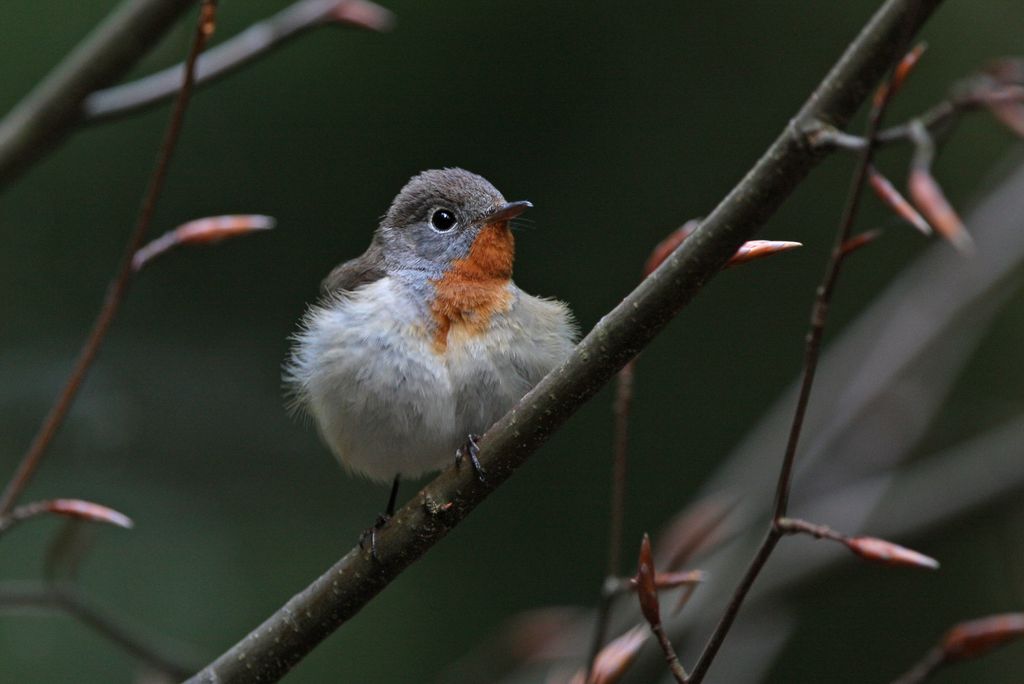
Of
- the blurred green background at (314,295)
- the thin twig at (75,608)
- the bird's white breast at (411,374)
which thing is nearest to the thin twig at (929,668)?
the bird's white breast at (411,374)

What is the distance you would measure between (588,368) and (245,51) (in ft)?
4.93

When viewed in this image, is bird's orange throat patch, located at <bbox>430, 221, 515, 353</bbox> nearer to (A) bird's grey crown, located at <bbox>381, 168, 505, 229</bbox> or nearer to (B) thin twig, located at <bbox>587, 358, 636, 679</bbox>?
(A) bird's grey crown, located at <bbox>381, 168, 505, 229</bbox>

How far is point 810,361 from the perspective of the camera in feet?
5.18

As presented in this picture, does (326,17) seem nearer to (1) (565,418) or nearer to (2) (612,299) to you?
(1) (565,418)

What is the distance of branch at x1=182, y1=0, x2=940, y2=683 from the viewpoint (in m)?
1.55

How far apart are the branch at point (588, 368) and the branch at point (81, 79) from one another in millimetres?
1335

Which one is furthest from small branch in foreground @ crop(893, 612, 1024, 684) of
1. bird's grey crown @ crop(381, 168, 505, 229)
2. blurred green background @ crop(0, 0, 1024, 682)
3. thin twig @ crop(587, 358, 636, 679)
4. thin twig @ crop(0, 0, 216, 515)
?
blurred green background @ crop(0, 0, 1024, 682)

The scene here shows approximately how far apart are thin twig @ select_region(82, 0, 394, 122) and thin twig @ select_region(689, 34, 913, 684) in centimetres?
145

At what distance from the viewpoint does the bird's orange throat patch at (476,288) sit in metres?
2.91

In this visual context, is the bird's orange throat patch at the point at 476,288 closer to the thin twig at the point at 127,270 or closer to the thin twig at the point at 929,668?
the thin twig at the point at 127,270

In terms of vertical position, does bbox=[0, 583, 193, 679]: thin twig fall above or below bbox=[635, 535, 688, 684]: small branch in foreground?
below

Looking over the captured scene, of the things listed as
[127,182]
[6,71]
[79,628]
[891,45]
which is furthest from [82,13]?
[891,45]

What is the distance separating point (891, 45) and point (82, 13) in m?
5.02

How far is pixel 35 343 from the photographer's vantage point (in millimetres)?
5527
